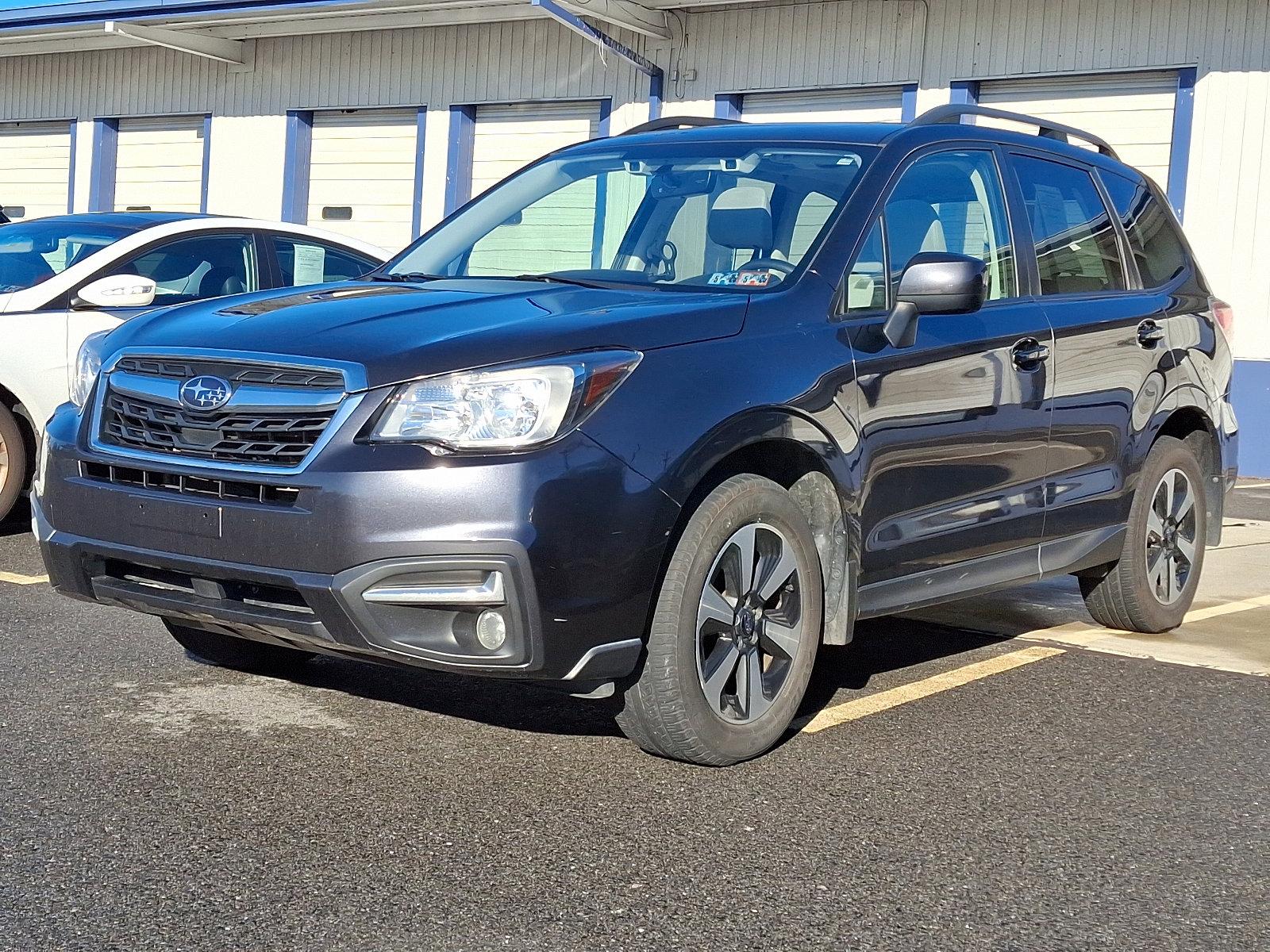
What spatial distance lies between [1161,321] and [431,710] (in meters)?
3.03

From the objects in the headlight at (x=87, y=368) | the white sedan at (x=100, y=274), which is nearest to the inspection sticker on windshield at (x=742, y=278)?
the headlight at (x=87, y=368)

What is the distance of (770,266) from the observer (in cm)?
463

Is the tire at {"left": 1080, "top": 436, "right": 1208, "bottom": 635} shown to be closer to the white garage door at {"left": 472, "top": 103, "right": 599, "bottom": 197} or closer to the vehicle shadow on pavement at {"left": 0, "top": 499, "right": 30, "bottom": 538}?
the vehicle shadow on pavement at {"left": 0, "top": 499, "right": 30, "bottom": 538}

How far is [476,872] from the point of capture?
3.38m

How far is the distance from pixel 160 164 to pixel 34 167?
2.57 meters

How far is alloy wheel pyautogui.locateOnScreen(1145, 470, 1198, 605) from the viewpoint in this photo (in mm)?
6156

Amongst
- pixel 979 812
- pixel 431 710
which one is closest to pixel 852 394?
pixel 979 812

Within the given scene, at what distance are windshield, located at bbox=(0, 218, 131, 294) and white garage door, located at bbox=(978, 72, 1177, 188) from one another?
853cm

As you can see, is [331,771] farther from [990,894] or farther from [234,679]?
[990,894]

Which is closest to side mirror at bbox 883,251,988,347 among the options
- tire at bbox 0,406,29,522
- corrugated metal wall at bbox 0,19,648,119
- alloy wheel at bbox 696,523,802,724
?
alloy wheel at bbox 696,523,802,724

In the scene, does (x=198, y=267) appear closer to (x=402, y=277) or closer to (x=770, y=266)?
(x=402, y=277)

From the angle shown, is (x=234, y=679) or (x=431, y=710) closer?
(x=431, y=710)

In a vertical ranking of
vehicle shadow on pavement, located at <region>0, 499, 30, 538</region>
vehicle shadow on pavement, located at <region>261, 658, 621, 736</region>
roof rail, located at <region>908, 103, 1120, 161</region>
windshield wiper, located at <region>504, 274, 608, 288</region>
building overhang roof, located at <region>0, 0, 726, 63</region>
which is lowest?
vehicle shadow on pavement, located at <region>0, 499, 30, 538</region>

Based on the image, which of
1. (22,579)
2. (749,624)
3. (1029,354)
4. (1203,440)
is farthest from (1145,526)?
(22,579)
